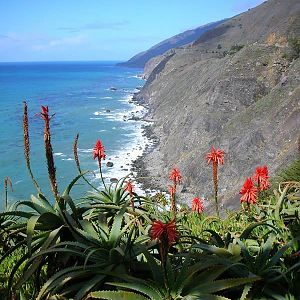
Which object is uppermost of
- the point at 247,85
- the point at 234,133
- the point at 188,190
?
the point at 247,85

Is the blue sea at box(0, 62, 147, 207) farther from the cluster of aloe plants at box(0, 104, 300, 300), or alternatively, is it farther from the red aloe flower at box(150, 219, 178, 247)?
the red aloe flower at box(150, 219, 178, 247)

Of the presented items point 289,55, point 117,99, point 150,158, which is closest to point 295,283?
point 150,158

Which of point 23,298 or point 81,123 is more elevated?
point 23,298

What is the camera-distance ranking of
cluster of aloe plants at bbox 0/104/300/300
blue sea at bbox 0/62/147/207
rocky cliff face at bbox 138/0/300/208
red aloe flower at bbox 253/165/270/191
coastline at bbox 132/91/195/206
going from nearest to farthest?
1. cluster of aloe plants at bbox 0/104/300/300
2. red aloe flower at bbox 253/165/270/191
3. rocky cliff face at bbox 138/0/300/208
4. coastline at bbox 132/91/195/206
5. blue sea at bbox 0/62/147/207

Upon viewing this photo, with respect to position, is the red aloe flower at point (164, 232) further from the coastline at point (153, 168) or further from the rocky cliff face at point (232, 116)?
the coastline at point (153, 168)

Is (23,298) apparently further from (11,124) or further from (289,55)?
(11,124)

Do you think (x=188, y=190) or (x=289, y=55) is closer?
(x=188, y=190)

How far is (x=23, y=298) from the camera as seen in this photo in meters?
2.72

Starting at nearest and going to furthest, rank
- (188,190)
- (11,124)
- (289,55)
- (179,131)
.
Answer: (188,190), (289,55), (179,131), (11,124)

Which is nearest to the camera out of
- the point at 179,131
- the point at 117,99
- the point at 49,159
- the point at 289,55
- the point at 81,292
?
the point at 81,292

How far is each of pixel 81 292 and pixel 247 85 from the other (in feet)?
180

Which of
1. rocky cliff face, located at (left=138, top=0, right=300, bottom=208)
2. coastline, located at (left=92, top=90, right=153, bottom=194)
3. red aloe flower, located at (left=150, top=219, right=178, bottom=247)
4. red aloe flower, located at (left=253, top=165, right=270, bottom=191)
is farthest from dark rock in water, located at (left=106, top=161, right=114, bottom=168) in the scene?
red aloe flower, located at (left=150, top=219, right=178, bottom=247)

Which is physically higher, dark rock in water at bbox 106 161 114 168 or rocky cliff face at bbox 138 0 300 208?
rocky cliff face at bbox 138 0 300 208

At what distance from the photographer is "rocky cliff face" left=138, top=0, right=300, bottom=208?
125 feet
